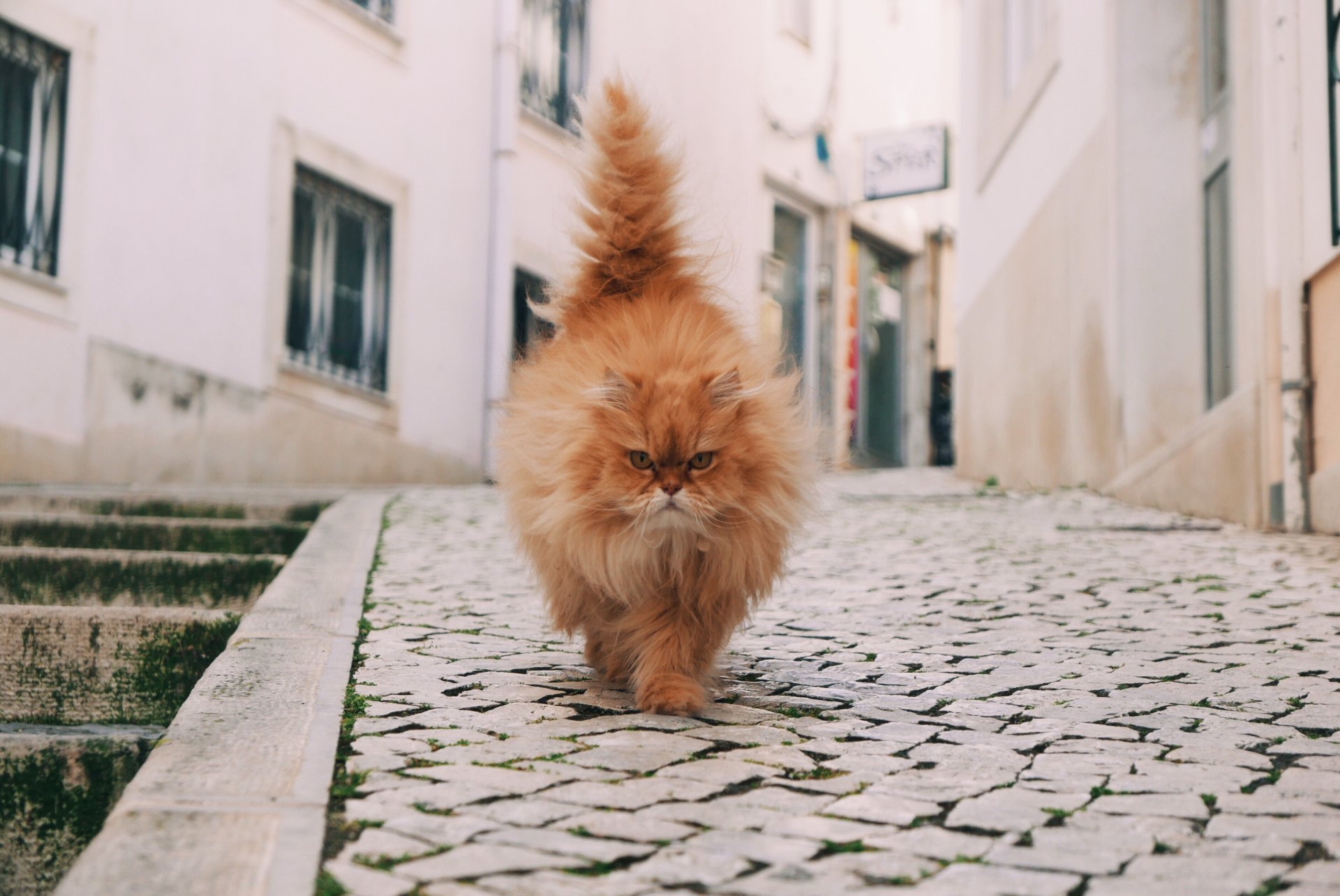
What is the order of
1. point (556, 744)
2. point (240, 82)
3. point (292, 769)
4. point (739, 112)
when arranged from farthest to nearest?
point (739, 112)
point (240, 82)
point (556, 744)
point (292, 769)

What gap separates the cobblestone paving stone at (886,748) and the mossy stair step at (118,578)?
0.61 m

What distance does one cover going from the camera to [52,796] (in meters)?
2.96

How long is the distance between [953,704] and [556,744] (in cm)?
119

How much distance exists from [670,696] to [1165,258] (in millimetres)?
6674

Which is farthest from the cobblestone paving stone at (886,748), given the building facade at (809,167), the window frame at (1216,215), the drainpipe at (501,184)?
the building facade at (809,167)

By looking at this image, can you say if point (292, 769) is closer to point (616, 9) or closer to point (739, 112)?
point (616, 9)

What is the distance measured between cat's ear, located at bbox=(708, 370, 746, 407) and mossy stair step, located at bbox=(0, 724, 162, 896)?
1.57 m

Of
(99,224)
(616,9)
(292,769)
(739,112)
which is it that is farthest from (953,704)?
(739,112)

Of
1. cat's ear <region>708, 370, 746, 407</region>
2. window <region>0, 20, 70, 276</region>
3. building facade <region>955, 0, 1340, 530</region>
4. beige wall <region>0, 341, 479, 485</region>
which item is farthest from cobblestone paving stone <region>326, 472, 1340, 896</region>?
window <region>0, 20, 70, 276</region>

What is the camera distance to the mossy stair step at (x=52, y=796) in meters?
2.95

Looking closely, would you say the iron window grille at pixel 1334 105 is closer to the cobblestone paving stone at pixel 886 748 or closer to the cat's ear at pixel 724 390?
the cobblestone paving stone at pixel 886 748

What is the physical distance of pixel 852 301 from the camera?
20.6 meters

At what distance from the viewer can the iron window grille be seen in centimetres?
624

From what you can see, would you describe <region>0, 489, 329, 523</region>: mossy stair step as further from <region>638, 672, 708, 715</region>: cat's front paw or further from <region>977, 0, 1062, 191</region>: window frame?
<region>977, 0, 1062, 191</region>: window frame
